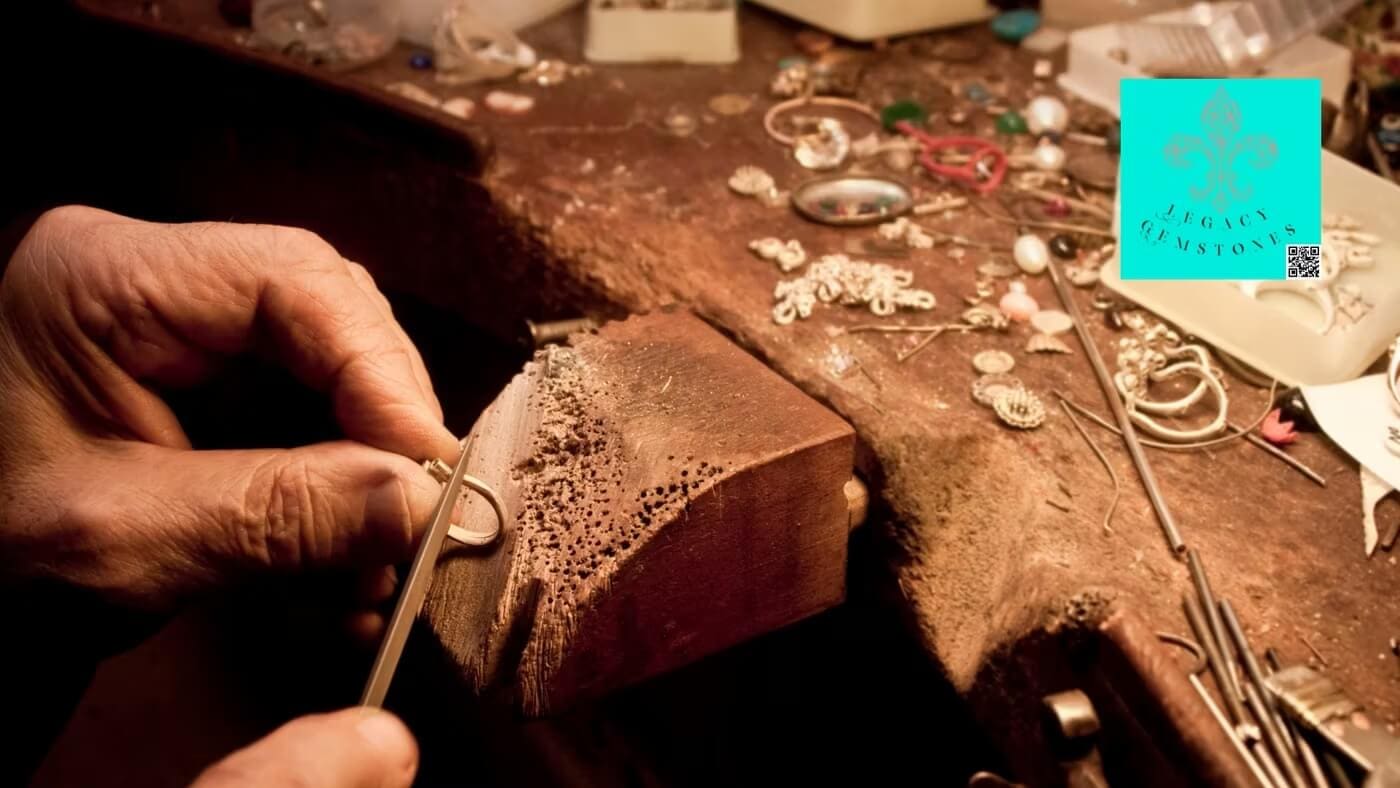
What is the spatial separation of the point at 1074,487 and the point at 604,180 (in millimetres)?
993

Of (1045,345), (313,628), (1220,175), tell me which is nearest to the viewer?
(1220,175)

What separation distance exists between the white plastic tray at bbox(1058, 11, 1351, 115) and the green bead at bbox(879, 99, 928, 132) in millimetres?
338

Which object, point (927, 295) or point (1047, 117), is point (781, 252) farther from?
point (1047, 117)

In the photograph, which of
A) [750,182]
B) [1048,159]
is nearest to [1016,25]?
[1048,159]

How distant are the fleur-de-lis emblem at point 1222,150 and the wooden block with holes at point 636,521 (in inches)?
20.8

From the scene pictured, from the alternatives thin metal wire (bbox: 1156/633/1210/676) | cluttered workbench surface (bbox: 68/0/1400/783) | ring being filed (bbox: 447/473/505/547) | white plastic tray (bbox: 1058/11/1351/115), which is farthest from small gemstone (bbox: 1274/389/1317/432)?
ring being filed (bbox: 447/473/505/547)

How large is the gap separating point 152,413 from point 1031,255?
1.26 metres

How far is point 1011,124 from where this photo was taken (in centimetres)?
199

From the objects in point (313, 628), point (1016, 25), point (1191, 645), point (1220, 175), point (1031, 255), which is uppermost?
point (1220, 175)

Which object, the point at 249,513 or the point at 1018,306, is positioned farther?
the point at 1018,306

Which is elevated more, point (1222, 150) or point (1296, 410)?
point (1222, 150)

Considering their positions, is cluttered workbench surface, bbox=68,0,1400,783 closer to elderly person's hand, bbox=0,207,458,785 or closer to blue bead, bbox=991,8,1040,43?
blue bead, bbox=991,8,1040,43

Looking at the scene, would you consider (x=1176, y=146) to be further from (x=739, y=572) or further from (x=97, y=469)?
(x=97, y=469)

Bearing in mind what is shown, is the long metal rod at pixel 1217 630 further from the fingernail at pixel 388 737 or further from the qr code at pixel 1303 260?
the fingernail at pixel 388 737
